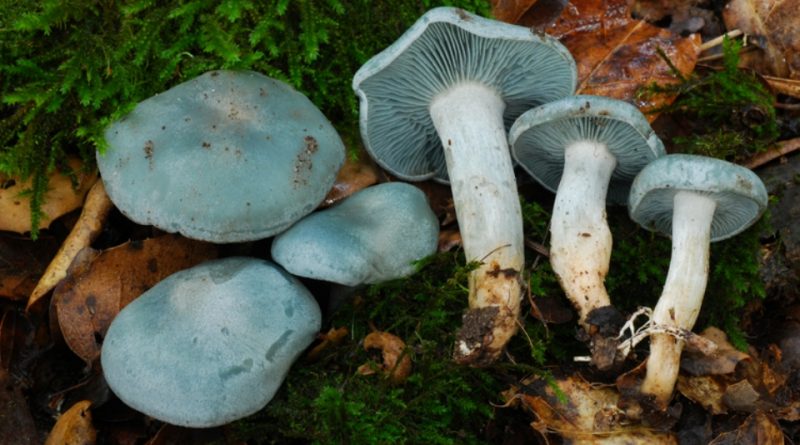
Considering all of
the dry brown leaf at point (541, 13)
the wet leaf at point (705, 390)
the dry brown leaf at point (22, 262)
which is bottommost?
the wet leaf at point (705, 390)

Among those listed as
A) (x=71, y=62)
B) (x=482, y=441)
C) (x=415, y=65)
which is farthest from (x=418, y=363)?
(x=71, y=62)

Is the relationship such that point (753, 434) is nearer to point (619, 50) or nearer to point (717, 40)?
point (619, 50)

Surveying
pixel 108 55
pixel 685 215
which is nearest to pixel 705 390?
pixel 685 215

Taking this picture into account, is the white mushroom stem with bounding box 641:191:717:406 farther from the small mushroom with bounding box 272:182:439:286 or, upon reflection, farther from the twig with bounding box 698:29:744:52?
the twig with bounding box 698:29:744:52

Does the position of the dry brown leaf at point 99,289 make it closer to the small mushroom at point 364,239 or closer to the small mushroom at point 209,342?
the small mushroom at point 209,342

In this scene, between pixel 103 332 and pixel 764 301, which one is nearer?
pixel 103 332

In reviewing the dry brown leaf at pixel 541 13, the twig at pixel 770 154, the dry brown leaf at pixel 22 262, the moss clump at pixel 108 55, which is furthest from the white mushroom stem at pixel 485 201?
the dry brown leaf at pixel 22 262

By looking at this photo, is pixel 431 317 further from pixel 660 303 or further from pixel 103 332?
pixel 103 332
